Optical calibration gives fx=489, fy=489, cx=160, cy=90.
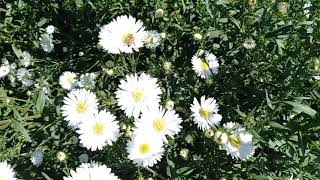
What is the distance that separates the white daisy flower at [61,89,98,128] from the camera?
310 cm

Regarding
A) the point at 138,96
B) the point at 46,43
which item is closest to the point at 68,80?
the point at 46,43

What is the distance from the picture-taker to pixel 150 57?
380 centimetres

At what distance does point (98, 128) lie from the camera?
2.98 m

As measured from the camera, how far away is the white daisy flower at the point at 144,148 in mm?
2920

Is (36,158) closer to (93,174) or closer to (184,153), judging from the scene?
(93,174)

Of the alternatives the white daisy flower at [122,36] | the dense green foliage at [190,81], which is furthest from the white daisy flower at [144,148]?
the white daisy flower at [122,36]

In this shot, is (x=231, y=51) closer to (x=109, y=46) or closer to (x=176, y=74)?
(x=176, y=74)

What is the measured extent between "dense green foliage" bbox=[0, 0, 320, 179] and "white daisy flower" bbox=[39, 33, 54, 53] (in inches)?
2.4

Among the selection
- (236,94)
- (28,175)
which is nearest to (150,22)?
(236,94)

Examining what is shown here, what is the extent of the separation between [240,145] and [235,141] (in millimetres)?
82

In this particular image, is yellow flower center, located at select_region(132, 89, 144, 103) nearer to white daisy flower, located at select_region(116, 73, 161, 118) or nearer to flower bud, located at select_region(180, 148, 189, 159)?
white daisy flower, located at select_region(116, 73, 161, 118)

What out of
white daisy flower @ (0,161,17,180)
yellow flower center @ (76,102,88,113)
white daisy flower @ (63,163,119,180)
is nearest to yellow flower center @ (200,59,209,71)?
yellow flower center @ (76,102,88,113)

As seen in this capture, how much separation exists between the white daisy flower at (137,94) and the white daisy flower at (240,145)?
515 mm

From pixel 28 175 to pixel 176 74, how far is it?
1.31m
